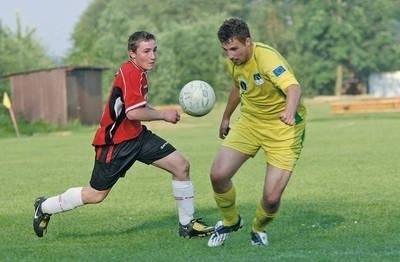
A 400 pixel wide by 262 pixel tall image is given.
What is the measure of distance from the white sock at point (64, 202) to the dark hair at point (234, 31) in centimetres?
238

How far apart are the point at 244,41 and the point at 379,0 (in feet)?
310

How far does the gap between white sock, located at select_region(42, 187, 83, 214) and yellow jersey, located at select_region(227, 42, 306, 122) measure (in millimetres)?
1947

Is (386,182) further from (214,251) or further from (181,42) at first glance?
(181,42)

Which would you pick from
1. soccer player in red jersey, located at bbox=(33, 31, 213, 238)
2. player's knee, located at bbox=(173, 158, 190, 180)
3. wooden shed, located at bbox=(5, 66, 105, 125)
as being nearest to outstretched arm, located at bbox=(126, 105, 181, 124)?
soccer player in red jersey, located at bbox=(33, 31, 213, 238)

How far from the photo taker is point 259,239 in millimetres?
9195

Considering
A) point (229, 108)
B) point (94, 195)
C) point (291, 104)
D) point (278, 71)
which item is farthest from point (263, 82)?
point (94, 195)

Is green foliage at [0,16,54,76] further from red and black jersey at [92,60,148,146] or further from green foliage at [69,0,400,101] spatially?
red and black jersey at [92,60,148,146]

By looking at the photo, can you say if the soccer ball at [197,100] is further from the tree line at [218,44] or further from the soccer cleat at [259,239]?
the tree line at [218,44]

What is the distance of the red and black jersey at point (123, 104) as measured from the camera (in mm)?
9633

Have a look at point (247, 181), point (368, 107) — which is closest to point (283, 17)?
point (368, 107)

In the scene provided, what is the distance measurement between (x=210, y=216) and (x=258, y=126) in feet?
8.79

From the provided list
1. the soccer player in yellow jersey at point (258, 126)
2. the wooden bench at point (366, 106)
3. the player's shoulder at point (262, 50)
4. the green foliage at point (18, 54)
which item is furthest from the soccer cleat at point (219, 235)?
the green foliage at point (18, 54)

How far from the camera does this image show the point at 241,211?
12.2 m

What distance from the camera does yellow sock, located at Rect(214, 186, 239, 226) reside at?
9492 mm
